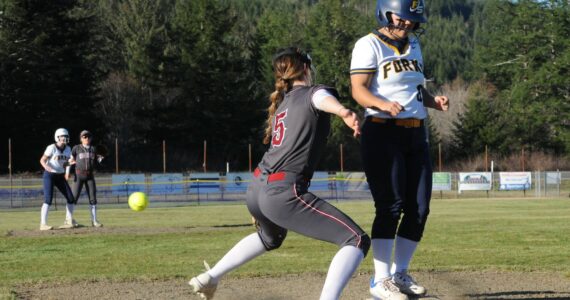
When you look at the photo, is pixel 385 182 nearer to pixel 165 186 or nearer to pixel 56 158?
pixel 56 158

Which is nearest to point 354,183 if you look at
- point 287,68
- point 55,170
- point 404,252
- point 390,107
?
point 55,170

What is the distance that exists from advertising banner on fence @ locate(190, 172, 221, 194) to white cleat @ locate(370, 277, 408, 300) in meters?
31.6

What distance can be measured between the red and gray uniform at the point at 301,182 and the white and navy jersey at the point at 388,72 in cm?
75

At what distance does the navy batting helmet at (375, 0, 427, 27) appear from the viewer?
21.3 ft

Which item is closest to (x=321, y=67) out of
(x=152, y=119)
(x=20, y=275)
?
(x=152, y=119)

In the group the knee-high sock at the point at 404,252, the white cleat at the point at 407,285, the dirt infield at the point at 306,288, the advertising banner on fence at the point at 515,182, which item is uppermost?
the knee-high sock at the point at 404,252

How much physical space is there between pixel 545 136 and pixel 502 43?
1033 cm

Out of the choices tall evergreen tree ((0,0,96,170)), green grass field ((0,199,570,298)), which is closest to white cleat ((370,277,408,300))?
green grass field ((0,199,570,298))

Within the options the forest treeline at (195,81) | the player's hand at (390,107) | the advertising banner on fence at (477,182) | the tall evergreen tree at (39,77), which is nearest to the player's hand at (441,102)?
the player's hand at (390,107)

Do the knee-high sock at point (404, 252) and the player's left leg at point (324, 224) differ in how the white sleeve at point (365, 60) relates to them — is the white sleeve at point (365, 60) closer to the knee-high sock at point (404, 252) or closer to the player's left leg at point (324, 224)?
the player's left leg at point (324, 224)

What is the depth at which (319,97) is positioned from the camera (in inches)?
221

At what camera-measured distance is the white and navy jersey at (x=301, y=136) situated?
570 centimetres

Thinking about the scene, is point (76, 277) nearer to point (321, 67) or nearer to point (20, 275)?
point (20, 275)

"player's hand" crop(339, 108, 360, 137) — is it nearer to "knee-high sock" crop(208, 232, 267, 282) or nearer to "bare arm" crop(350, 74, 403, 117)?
"bare arm" crop(350, 74, 403, 117)
